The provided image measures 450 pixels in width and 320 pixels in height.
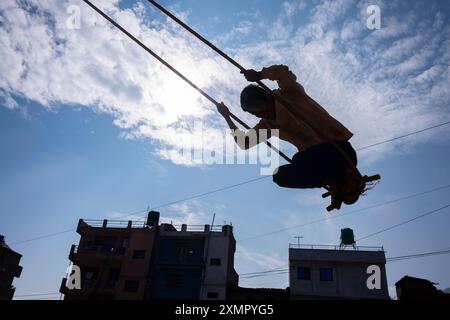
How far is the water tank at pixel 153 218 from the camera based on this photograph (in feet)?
121

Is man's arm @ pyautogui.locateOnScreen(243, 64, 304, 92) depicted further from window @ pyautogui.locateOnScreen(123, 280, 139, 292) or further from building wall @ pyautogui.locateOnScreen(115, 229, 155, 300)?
window @ pyautogui.locateOnScreen(123, 280, 139, 292)

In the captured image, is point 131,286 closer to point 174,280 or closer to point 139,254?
point 139,254

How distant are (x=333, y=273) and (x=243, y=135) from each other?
28.9 m

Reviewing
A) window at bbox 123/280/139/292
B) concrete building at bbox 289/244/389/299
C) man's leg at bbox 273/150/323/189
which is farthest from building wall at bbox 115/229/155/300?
man's leg at bbox 273/150/323/189

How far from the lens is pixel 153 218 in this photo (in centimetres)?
3803

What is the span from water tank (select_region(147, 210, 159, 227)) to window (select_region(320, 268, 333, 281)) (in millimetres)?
16929

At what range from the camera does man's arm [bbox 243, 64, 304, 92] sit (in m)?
4.64

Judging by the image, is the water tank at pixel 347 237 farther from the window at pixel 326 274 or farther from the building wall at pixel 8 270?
the building wall at pixel 8 270

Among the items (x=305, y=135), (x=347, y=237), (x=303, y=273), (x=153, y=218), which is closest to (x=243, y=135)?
(x=305, y=135)

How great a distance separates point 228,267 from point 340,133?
3143 centimetres

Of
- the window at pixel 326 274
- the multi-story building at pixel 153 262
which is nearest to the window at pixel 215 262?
the multi-story building at pixel 153 262

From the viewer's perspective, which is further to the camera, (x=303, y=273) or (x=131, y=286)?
(x=131, y=286)
